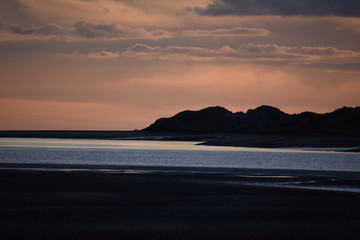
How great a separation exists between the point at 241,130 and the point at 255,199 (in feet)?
467

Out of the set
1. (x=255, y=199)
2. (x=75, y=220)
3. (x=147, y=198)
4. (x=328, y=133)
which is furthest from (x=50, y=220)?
(x=328, y=133)

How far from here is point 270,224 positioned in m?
18.6

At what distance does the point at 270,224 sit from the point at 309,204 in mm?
5063

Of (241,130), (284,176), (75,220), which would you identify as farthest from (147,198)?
(241,130)

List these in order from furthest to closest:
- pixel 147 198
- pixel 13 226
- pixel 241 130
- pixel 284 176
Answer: pixel 241 130 < pixel 284 176 < pixel 147 198 < pixel 13 226

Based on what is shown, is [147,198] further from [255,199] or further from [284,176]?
[284,176]

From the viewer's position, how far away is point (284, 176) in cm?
3850

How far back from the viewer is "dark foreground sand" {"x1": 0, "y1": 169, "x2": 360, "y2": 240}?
16.9 m

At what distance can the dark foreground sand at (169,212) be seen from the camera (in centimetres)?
1688

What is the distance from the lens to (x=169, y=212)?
20.7 metres

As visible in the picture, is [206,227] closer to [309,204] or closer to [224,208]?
[224,208]

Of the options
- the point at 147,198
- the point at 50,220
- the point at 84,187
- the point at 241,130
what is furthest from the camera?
the point at 241,130

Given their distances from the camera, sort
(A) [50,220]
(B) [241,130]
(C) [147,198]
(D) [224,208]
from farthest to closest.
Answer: (B) [241,130] → (C) [147,198] → (D) [224,208] → (A) [50,220]

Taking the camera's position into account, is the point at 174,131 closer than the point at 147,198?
No
